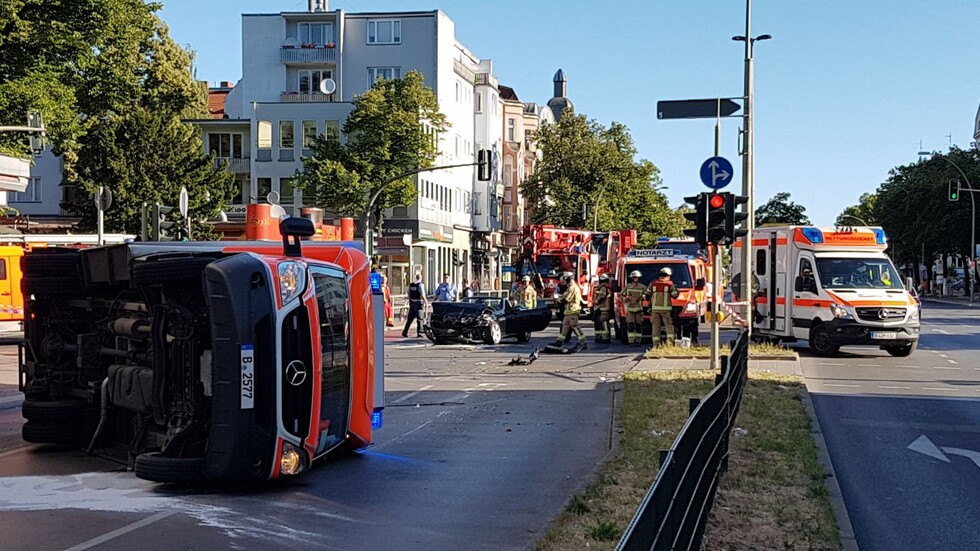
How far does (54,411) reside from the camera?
11414mm

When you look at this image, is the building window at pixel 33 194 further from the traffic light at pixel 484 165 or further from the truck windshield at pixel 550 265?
the traffic light at pixel 484 165

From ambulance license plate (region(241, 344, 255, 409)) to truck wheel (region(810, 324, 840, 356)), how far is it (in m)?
18.3

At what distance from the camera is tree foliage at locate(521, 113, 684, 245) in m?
79.4

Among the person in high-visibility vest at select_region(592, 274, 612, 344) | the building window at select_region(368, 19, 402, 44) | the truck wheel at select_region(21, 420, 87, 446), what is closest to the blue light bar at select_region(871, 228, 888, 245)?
the person in high-visibility vest at select_region(592, 274, 612, 344)

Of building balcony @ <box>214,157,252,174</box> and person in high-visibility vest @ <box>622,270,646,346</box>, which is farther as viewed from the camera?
building balcony @ <box>214,157,252,174</box>

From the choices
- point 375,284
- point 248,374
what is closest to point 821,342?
point 375,284

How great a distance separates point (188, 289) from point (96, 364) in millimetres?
2588

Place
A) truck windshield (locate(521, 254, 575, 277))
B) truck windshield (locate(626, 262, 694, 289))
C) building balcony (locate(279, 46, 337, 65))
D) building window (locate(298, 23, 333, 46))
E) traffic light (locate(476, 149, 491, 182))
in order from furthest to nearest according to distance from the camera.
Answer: building window (locate(298, 23, 333, 46)), building balcony (locate(279, 46, 337, 65)), truck windshield (locate(521, 254, 575, 277)), traffic light (locate(476, 149, 491, 182)), truck windshield (locate(626, 262, 694, 289))

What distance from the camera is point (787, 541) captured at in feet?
24.8

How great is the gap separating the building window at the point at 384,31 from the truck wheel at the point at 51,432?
59431 millimetres

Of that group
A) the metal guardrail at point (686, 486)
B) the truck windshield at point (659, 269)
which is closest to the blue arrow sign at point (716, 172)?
the metal guardrail at point (686, 486)

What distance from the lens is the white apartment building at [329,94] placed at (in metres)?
66.2

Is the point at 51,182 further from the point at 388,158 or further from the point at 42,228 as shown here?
the point at 388,158

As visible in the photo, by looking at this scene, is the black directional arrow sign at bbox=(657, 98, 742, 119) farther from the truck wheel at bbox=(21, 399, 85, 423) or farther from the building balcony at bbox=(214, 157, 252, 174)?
the building balcony at bbox=(214, 157, 252, 174)
